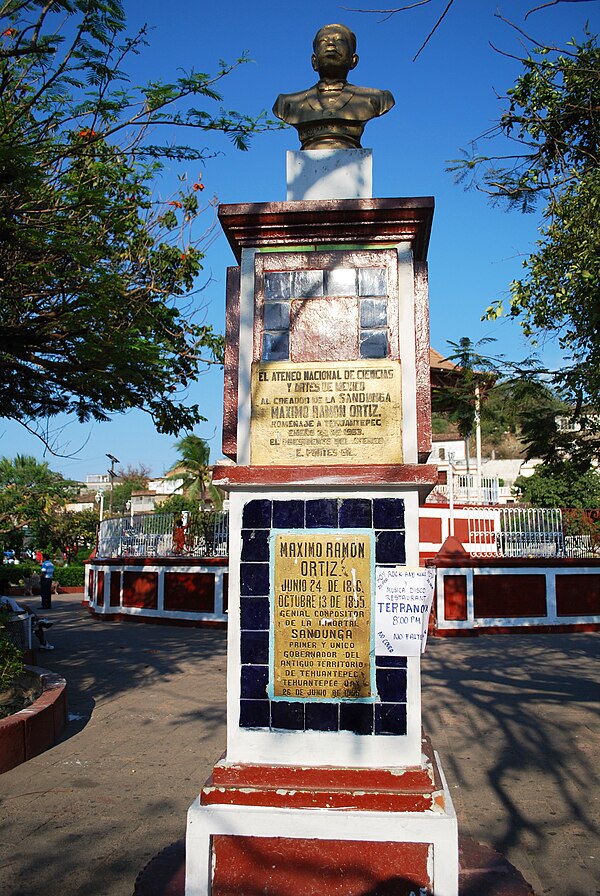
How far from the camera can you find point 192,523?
16500 mm

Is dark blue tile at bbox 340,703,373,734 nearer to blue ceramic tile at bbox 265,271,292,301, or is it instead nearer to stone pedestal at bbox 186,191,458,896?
stone pedestal at bbox 186,191,458,896

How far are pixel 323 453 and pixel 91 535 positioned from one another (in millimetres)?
39333

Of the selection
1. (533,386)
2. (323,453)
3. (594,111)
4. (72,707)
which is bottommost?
(72,707)

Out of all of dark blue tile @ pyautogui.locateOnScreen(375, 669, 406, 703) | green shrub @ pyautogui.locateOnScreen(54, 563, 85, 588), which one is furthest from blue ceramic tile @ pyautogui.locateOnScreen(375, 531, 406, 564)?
green shrub @ pyautogui.locateOnScreen(54, 563, 85, 588)

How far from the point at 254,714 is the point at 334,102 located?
315cm

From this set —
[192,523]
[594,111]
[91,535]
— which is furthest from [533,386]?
[91,535]

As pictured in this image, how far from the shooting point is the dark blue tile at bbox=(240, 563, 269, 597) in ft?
11.3

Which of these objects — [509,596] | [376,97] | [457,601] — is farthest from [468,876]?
[509,596]

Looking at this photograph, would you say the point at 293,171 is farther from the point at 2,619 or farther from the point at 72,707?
the point at 72,707

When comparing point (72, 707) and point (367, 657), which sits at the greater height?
point (367, 657)

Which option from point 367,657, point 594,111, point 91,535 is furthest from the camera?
point 91,535

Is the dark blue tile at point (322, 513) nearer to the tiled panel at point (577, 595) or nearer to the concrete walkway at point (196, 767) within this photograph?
the concrete walkway at point (196, 767)

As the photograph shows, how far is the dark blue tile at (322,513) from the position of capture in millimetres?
3447

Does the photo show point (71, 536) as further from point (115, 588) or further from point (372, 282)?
point (372, 282)
